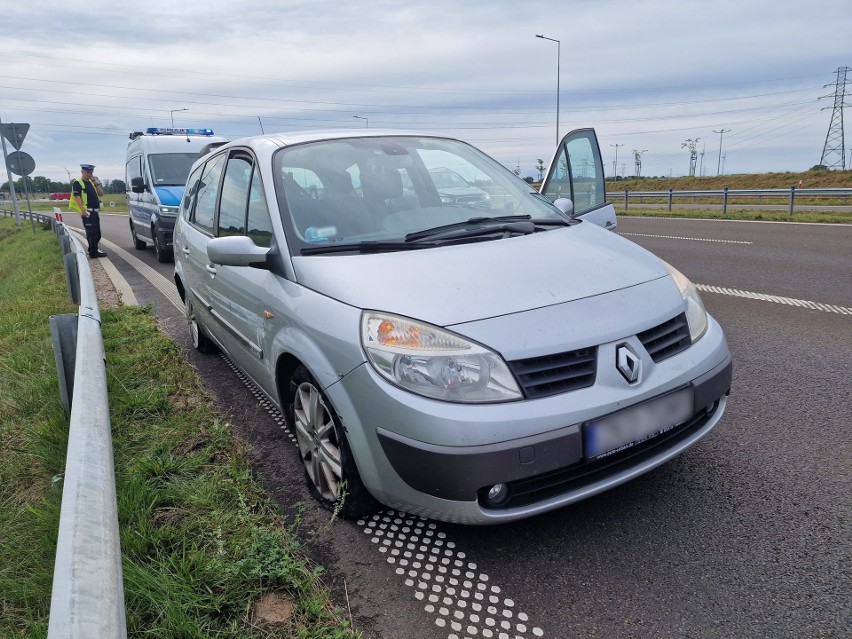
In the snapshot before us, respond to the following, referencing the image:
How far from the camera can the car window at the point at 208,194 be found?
418cm

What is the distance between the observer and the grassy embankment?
16.6 meters

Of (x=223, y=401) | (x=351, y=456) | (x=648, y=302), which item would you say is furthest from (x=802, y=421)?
(x=223, y=401)

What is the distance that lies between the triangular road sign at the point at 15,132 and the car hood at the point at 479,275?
52.9 feet

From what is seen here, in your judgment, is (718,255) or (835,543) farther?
(718,255)

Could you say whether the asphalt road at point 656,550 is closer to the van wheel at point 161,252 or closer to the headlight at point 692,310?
the headlight at point 692,310

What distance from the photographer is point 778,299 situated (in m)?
6.18

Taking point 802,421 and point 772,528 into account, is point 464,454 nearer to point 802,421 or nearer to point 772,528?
point 772,528

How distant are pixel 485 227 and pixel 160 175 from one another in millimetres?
10872

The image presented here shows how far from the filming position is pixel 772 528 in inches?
95.5

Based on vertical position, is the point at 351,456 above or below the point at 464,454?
below

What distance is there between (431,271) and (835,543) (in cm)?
181

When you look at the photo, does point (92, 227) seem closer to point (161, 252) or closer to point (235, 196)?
point (161, 252)

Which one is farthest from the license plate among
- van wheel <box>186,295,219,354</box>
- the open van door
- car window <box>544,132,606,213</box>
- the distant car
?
van wheel <box>186,295,219,354</box>

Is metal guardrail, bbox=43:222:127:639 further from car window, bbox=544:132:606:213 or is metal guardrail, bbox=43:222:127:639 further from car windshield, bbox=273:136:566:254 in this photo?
car window, bbox=544:132:606:213
